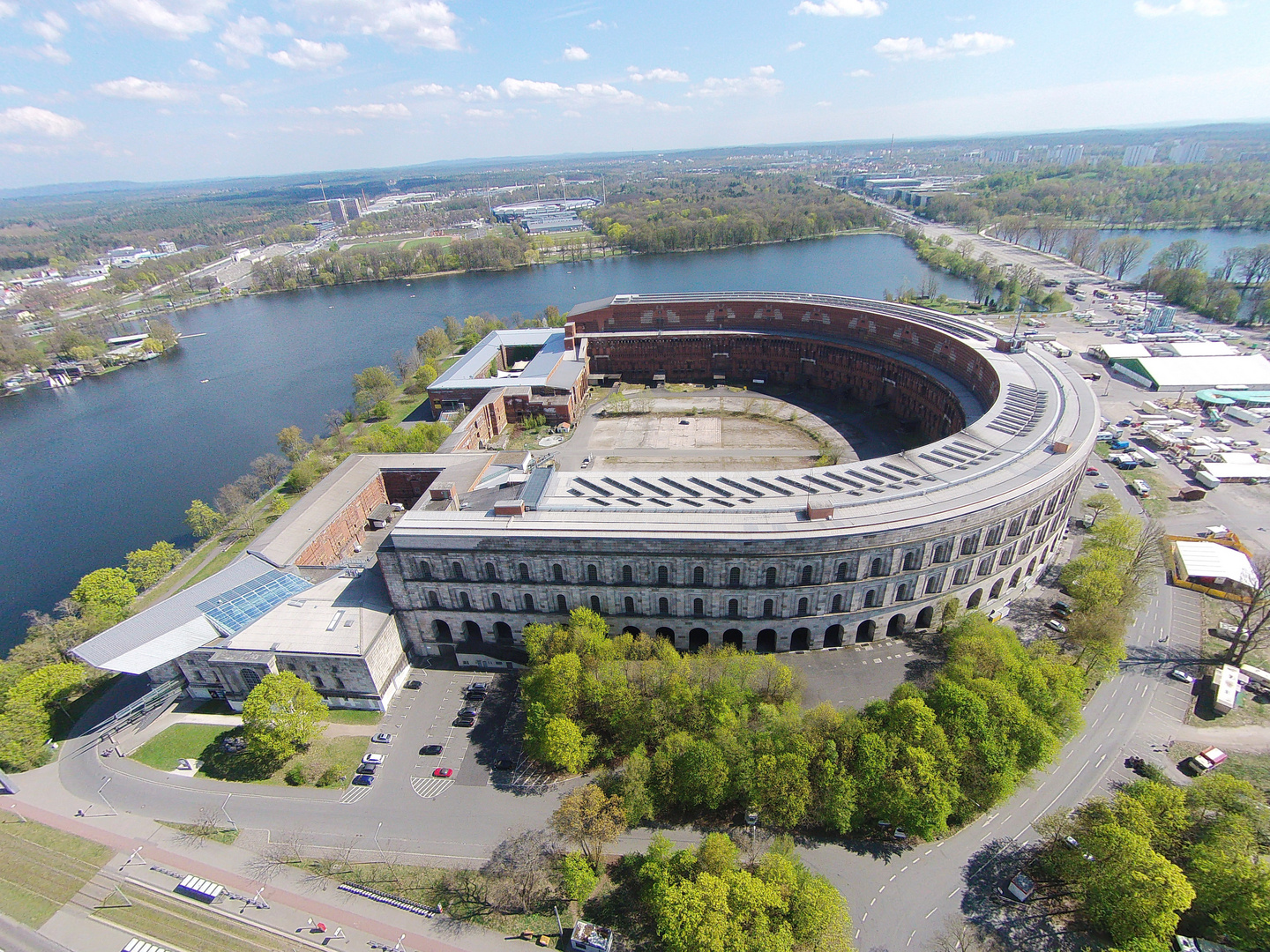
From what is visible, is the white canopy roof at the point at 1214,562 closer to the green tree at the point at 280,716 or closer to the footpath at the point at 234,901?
the footpath at the point at 234,901

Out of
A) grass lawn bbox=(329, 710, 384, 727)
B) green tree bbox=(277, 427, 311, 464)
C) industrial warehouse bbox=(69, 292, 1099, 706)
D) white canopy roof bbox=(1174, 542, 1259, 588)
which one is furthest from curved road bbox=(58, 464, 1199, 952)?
green tree bbox=(277, 427, 311, 464)

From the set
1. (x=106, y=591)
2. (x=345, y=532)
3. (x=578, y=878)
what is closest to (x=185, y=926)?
(x=578, y=878)

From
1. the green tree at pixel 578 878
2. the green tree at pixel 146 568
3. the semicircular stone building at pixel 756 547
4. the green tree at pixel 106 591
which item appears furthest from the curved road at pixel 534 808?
the green tree at pixel 146 568

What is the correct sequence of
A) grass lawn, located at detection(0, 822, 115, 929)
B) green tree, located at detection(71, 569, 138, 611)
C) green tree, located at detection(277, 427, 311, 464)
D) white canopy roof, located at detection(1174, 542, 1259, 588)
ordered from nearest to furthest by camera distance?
grass lawn, located at detection(0, 822, 115, 929) < white canopy roof, located at detection(1174, 542, 1259, 588) < green tree, located at detection(71, 569, 138, 611) < green tree, located at detection(277, 427, 311, 464)

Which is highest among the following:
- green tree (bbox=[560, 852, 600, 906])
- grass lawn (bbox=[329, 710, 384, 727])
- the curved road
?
green tree (bbox=[560, 852, 600, 906])

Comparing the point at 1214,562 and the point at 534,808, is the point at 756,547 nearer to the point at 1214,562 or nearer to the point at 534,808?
the point at 534,808

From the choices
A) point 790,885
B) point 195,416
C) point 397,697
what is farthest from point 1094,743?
point 195,416

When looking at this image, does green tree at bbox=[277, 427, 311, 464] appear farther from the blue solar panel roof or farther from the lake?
the blue solar panel roof
